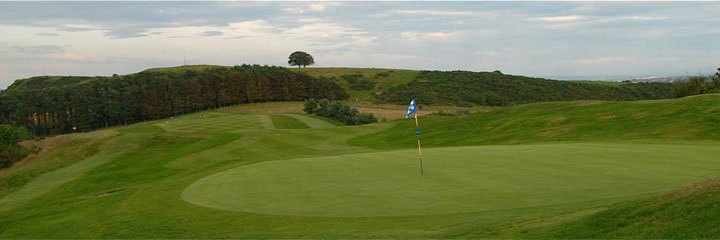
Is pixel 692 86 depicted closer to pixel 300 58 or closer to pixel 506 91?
pixel 506 91

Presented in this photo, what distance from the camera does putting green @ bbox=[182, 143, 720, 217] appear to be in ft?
43.5

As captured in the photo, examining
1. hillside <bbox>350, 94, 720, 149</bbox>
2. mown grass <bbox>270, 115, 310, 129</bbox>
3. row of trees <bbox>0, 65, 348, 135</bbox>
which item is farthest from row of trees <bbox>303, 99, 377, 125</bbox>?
row of trees <bbox>0, 65, 348, 135</bbox>

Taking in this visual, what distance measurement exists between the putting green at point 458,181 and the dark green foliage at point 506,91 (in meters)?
89.8

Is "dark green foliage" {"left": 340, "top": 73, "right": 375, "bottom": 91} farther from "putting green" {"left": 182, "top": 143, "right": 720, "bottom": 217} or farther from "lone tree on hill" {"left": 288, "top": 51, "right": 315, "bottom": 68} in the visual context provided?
"putting green" {"left": 182, "top": 143, "right": 720, "bottom": 217}

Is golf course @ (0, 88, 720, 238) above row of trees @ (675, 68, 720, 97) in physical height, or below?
below

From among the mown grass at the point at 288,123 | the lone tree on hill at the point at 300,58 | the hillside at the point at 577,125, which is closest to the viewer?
the hillside at the point at 577,125

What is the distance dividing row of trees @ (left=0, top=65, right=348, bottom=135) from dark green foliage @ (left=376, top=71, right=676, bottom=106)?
20.1 metres

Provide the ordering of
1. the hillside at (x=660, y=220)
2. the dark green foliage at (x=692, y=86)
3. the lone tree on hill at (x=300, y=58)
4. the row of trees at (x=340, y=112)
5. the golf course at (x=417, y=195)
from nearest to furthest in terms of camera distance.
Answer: the hillside at (x=660, y=220)
the golf course at (x=417, y=195)
the dark green foliage at (x=692, y=86)
the row of trees at (x=340, y=112)
the lone tree on hill at (x=300, y=58)

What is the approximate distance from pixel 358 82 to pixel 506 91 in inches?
1648

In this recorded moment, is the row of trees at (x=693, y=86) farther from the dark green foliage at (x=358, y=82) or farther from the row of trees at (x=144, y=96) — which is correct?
the dark green foliage at (x=358, y=82)

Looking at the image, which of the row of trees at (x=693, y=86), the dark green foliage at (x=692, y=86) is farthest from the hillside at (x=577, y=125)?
the dark green foliage at (x=692, y=86)

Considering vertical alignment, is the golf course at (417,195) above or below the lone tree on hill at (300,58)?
below

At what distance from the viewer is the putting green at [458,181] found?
1326 cm

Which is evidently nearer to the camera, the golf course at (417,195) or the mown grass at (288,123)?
the golf course at (417,195)
